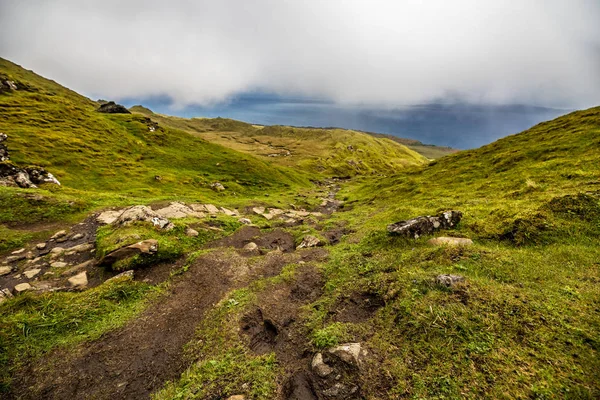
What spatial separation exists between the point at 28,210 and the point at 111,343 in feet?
73.1

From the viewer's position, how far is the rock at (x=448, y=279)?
10.6m

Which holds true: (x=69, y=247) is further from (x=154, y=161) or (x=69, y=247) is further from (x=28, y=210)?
(x=154, y=161)

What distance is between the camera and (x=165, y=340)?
11555mm

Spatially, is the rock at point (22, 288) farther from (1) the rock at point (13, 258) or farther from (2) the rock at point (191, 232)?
(2) the rock at point (191, 232)

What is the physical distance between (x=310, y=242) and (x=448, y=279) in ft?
43.4

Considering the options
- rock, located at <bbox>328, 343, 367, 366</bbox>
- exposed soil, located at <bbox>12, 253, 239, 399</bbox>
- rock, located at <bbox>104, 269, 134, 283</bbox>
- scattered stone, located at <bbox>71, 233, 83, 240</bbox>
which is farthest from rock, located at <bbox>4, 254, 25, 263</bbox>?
rock, located at <bbox>328, 343, 367, 366</bbox>

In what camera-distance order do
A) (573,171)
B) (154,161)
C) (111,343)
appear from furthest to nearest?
(154,161)
(573,171)
(111,343)

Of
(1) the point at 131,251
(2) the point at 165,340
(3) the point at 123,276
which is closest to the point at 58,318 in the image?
(3) the point at 123,276

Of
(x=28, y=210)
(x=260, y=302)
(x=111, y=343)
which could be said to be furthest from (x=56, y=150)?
(x=260, y=302)

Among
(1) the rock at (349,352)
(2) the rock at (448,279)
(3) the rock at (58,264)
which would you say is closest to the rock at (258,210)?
(3) the rock at (58,264)

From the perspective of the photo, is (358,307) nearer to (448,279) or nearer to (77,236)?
(448,279)

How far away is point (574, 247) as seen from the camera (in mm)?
11922

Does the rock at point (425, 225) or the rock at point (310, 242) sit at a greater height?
the rock at point (425, 225)

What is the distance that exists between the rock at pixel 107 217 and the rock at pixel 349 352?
2454cm
